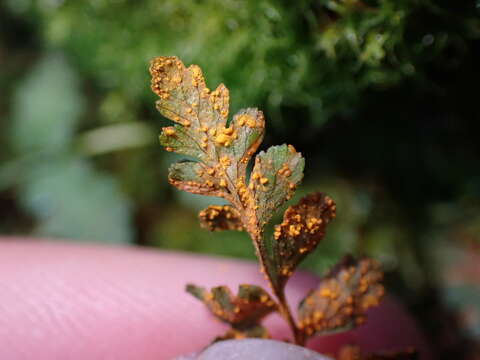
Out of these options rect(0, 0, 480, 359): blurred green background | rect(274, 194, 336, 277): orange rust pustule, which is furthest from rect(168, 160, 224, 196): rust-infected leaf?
rect(0, 0, 480, 359): blurred green background

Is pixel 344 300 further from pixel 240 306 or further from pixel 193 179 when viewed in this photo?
pixel 193 179

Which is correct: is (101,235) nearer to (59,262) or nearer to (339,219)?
(59,262)

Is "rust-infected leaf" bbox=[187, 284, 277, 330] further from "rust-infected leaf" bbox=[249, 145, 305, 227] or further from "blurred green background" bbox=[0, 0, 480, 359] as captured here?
"blurred green background" bbox=[0, 0, 480, 359]

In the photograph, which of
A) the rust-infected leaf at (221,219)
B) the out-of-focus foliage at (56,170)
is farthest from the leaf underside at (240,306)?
the out-of-focus foliage at (56,170)

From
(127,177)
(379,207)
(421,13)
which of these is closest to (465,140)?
(379,207)

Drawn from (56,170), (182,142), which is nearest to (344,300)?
(182,142)

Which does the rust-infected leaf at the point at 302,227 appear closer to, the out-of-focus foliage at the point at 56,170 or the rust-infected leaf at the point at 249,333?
the rust-infected leaf at the point at 249,333
